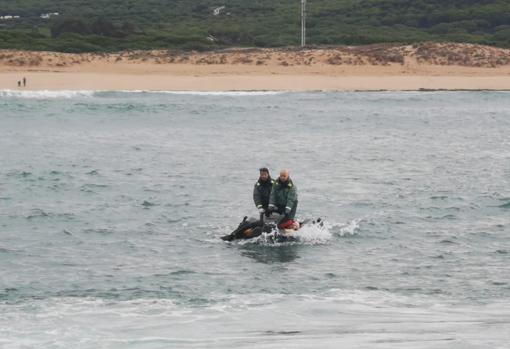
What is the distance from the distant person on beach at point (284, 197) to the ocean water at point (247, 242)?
0.71 metres

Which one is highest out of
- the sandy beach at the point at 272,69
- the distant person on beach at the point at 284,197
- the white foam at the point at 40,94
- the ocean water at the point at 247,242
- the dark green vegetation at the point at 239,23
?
the dark green vegetation at the point at 239,23

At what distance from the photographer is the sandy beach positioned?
172 feet

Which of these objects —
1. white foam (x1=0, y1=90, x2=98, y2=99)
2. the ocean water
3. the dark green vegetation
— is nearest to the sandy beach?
white foam (x1=0, y1=90, x2=98, y2=99)

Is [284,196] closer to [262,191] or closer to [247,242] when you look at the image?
[262,191]

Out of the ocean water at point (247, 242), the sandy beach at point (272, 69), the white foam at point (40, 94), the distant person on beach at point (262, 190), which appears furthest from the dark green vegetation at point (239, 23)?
the distant person on beach at point (262, 190)

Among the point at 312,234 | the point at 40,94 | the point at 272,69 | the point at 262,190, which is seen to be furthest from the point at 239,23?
the point at 312,234

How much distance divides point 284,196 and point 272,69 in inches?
1382

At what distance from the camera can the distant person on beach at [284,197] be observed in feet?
69.6

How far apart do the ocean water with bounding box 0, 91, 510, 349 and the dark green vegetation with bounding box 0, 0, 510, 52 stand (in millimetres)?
22827

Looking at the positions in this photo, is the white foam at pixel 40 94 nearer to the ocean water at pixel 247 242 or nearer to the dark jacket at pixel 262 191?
the ocean water at pixel 247 242

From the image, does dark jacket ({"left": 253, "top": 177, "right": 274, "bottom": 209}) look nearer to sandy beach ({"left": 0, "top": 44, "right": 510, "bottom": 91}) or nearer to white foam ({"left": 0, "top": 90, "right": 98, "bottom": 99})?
white foam ({"left": 0, "top": 90, "right": 98, "bottom": 99})

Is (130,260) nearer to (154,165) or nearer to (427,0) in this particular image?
(154,165)

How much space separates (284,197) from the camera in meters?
21.3

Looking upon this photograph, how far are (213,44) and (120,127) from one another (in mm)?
26311
